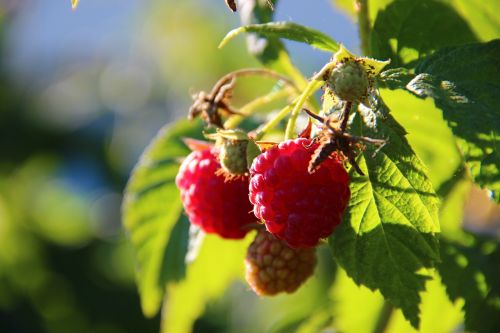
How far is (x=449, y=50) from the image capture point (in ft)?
5.26

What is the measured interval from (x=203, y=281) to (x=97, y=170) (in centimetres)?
395

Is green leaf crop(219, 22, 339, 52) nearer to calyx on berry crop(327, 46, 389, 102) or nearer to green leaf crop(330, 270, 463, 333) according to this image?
calyx on berry crop(327, 46, 389, 102)

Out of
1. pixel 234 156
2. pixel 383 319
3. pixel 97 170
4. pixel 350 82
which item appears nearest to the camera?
pixel 350 82

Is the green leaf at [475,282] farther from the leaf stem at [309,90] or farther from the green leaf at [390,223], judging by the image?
the leaf stem at [309,90]

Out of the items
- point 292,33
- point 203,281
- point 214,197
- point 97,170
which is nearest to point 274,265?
point 214,197

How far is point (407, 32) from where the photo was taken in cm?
181

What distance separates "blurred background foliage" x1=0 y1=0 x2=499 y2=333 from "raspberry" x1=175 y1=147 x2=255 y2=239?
0.93 m

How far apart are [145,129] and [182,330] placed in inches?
195

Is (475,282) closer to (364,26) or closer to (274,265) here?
(274,265)

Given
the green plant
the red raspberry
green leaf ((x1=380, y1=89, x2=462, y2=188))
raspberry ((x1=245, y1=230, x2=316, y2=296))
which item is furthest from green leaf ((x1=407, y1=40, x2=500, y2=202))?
raspberry ((x1=245, y1=230, x2=316, y2=296))

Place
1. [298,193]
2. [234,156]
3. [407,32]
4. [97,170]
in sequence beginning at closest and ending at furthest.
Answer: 1. [298,193]
2. [234,156]
3. [407,32]
4. [97,170]

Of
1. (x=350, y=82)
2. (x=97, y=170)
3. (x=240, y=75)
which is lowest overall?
(x=97, y=170)

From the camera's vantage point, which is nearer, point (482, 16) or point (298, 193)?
point (298, 193)

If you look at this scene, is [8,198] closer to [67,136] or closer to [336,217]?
[67,136]
